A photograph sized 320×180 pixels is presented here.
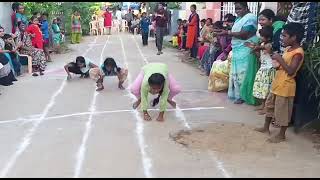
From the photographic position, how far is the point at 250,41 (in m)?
7.34

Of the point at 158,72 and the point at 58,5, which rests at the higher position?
the point at 58,5

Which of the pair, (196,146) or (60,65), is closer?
(196,146)

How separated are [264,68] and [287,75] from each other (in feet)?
3.95

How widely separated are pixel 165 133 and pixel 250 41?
2274mm

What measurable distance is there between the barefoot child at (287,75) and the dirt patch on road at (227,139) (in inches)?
8.5

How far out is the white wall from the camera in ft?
41.0

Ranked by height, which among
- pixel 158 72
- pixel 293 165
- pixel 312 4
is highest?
pixel 312 4

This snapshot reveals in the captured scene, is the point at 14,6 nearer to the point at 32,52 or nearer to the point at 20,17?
the point at 20,17

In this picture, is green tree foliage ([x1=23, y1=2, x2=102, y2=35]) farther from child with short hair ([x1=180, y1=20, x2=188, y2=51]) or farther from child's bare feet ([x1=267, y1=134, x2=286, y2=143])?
child's bare feet ([x1=267, y1=134, x2=286, y2=143])

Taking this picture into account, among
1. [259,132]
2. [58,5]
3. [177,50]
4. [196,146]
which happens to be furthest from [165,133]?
[58,5]

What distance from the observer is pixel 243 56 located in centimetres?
759

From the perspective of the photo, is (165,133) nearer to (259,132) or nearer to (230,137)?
(230,137)

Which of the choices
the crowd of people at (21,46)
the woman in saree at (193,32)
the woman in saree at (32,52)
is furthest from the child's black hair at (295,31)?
the woman in saree at (193,32)

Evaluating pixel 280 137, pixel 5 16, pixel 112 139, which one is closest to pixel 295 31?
pixel 280 137
